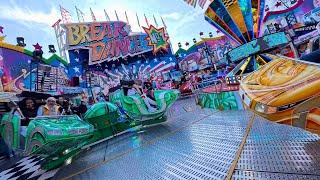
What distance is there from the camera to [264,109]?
80.4 inches

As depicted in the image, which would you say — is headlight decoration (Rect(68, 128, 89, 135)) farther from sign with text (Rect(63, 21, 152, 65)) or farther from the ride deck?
Result: sign with text (Rect(63, 21, 152, 65))

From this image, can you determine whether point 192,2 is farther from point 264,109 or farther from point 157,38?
point 157,38

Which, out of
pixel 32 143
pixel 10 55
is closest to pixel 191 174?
pixel 32 143

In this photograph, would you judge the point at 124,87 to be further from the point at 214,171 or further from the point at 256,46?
the point at 256,46

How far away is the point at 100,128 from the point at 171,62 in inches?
848

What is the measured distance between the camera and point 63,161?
4.48 metres

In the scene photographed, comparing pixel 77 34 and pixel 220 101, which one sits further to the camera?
pixel 77 34

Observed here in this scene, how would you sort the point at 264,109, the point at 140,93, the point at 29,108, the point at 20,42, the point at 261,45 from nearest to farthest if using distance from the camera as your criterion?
the point at 264,109 → the point at 29,108 → the point at 140,93 → the point at 261,45 → the point at 20,42

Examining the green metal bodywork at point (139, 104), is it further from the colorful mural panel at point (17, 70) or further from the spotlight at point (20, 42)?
the spotlight at point (20, 42)

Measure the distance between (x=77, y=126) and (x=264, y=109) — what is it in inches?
130

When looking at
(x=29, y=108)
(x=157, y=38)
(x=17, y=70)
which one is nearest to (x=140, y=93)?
(x=29, y=108)

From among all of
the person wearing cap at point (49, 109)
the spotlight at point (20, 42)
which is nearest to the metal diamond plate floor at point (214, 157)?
the person wearing cap at point (49, 109)

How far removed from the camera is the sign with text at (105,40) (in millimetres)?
22953

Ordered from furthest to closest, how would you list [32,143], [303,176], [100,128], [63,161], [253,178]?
[100,128], [63,161], [32,143], [253,178], [303,176]
